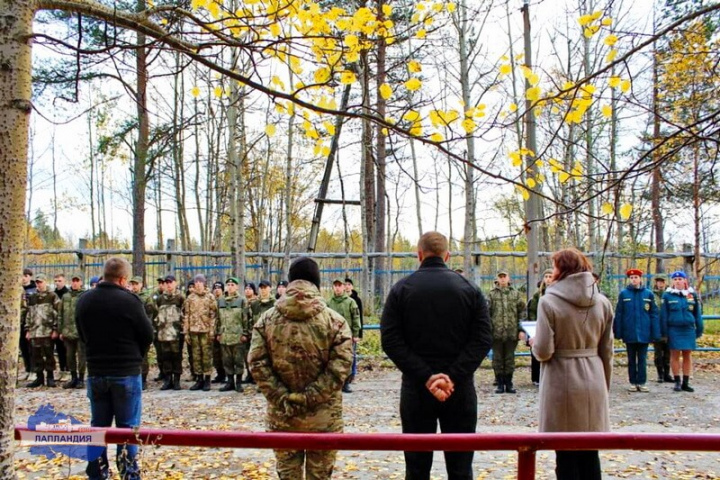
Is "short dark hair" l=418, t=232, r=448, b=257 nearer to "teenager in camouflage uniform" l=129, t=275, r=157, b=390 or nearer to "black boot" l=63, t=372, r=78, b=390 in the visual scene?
"teenager in camouflage uniform" l=129, t=275, r=157, b=390

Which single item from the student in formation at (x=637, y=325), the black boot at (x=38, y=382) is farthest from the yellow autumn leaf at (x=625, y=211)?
the black boot at (x=38, y=382)

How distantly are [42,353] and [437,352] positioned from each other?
8.82 m

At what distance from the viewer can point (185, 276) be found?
13641 millimetres

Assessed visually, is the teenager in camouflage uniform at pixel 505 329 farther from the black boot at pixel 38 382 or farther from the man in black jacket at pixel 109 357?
the black boot at pixel 38 382

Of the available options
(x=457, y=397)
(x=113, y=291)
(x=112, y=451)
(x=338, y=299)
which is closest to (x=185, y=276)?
(x=338, y=299)

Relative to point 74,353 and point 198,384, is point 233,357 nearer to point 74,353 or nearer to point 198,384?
point 198,384

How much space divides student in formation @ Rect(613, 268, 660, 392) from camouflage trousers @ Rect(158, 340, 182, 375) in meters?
7.41

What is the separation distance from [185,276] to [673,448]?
41.7 feet

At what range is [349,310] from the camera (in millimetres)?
9391

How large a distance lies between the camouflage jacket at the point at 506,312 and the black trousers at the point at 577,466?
214 inches

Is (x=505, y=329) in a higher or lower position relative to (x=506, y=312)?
lower

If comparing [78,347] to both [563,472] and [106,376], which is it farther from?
[563,472]

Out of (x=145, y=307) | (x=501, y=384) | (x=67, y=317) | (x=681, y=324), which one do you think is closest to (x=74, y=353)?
(x=67, y=317)

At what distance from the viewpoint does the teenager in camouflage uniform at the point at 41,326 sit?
32.2 ft
